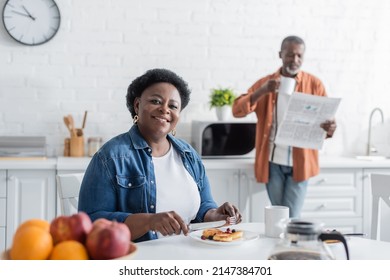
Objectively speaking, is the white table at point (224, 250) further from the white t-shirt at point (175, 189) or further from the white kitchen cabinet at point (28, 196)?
the white kitchen cabinet at point (28, 196)

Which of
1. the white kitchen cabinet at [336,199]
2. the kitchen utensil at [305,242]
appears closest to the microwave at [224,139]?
the white kitchen cabinet at [336,199]

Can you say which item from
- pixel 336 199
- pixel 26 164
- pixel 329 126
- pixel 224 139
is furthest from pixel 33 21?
pixel 336 199

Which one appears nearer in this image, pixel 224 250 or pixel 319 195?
pixel 224 250

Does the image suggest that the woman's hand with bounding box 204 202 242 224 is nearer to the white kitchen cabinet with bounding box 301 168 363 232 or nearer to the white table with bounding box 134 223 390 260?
the white table with bounding box 134 223 390 260

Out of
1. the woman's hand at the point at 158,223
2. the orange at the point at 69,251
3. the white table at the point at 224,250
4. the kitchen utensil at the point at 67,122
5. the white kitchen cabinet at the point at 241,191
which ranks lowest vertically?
the white kitchen cabinet at the point at 241,191

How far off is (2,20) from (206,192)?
2.24 meters

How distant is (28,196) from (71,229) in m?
2.39

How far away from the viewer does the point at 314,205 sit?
3584 mm

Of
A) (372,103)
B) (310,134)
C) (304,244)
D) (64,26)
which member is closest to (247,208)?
(310,134)

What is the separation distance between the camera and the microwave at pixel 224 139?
357 centimetres

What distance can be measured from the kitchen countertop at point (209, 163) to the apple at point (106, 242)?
2.32m

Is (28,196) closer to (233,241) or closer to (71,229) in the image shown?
(233,241)

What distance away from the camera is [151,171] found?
1896 mm

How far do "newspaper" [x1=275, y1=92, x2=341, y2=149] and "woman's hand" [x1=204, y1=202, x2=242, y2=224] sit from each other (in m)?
1.25
